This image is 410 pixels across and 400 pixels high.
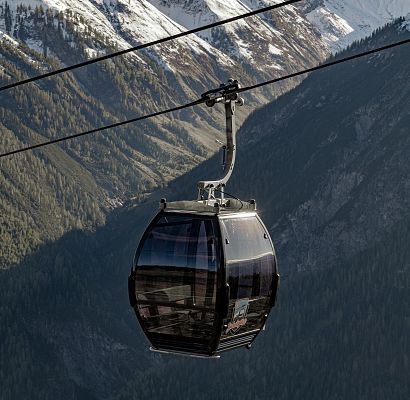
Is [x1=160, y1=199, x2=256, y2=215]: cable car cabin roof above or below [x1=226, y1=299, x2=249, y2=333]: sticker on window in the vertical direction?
above

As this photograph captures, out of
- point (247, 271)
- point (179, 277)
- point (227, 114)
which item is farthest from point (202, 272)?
point (227, 114)

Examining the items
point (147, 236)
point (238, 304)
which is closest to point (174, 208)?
point (147, 236)

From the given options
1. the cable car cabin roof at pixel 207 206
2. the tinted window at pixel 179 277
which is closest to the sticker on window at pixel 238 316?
the tinted window at pixel 179 277

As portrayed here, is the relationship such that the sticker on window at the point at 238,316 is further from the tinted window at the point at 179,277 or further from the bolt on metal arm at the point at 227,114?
the bolt on metal arm at the point at 227,114

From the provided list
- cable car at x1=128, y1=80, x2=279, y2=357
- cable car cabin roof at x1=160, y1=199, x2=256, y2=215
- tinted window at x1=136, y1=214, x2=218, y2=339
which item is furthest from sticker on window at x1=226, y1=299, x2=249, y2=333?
cable car cabin roof at x1=160, y1=199, x2=256, y2=215

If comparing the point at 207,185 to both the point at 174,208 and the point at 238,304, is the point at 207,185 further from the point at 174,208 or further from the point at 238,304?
the point at 238,304

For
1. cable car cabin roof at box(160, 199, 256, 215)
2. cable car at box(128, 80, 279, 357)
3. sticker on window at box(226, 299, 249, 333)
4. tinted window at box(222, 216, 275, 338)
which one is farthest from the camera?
sticker on window at box(226, 299, 249, 333)

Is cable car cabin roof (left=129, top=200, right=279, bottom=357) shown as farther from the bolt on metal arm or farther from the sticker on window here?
the bolt on metal arm

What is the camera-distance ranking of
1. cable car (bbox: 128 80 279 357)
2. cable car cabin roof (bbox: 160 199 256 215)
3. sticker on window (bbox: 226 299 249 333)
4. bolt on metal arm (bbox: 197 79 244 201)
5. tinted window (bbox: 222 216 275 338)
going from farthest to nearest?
sticker on window (bbox: 226 299 249 333), cable car cabin roof (bbox: 160 199 256 215), tinted window (bbox: 222 216 275 338), cable car (bbox: 128 80 279 357), bolt on metal arm (bbox: 197 79 244 201)
